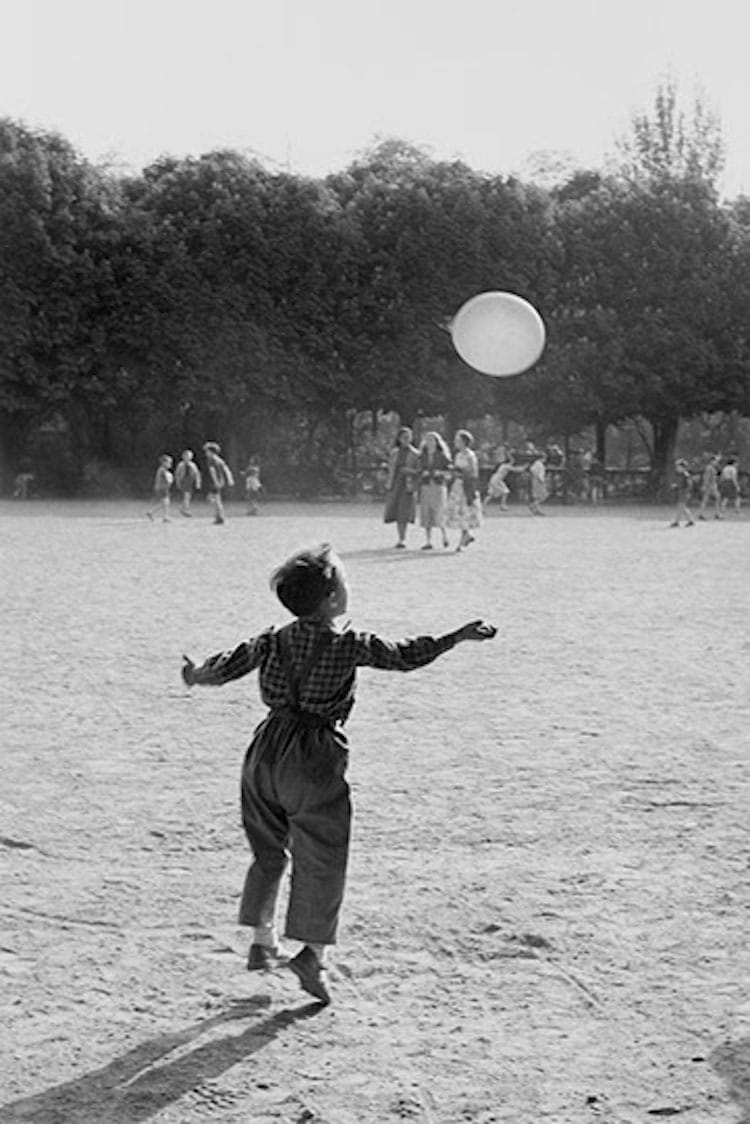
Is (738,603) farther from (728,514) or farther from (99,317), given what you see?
(99,317)

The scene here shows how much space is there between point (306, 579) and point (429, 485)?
65.4 feet

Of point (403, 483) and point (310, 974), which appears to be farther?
point (403, 483)

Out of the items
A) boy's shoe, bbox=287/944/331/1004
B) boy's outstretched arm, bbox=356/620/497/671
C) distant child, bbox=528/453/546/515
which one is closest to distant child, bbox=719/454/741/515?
distant child, bbox=528/453/546/515

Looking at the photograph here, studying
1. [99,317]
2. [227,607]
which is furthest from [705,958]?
[99,317]

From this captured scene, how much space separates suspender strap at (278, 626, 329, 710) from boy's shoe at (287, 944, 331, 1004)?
67 cm

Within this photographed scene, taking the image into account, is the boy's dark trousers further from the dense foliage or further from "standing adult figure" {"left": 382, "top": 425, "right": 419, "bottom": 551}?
the dense foliage

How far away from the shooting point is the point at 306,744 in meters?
4.56

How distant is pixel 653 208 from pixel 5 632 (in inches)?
1589

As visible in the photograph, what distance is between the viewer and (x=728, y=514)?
4203 cm

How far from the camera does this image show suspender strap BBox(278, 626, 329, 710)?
181 inches

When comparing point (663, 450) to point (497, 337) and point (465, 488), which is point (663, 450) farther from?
point (465, 488)

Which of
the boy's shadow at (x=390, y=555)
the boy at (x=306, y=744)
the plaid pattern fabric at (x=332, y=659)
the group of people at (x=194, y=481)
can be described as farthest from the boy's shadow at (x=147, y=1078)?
the group of people at (x=194, y=481)

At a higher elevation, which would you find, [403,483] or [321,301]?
[321,301]

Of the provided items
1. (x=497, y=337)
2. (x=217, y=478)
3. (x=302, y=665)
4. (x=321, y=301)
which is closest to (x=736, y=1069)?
(x=302, y=665)
